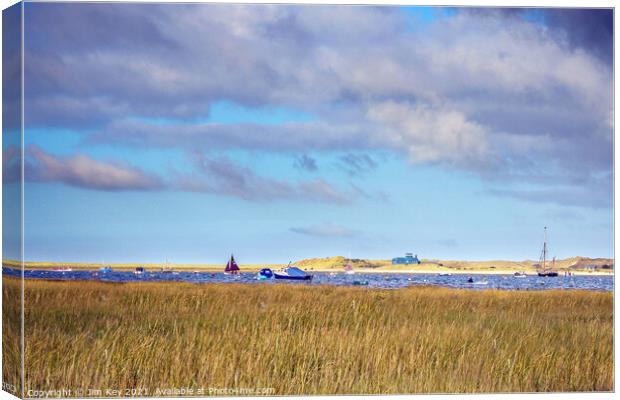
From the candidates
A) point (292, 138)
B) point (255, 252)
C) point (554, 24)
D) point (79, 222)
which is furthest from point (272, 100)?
point (554, 24)

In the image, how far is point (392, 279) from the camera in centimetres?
1181

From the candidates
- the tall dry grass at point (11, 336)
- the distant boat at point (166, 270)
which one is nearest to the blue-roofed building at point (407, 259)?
the distant boat at point (166, 270)

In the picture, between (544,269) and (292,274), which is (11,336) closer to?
(292,274)

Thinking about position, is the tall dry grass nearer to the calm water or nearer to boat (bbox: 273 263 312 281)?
the calm water

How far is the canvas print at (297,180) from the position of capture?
32.6ft

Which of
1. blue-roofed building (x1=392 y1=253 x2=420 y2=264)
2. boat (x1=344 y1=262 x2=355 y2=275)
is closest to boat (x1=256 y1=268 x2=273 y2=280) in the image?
boat (x1=344 y1=262 x2=355 y2=275)

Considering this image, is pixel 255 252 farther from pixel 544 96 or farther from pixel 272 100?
pixel 544 96

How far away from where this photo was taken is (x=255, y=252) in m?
11.1

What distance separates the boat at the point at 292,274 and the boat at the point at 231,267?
1.83 ft

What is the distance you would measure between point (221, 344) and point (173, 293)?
2.24m

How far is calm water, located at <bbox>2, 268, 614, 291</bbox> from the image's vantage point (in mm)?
11383

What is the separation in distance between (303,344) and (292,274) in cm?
212

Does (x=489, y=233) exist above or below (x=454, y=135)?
below

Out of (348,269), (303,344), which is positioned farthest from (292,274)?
(303,344)
